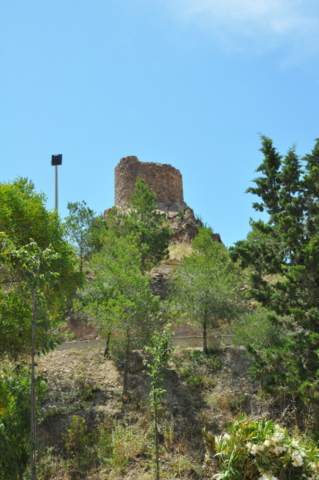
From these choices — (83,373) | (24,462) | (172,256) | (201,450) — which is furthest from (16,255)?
(172,256)

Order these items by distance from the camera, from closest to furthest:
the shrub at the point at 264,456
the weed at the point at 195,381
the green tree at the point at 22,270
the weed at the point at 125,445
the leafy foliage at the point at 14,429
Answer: the shrub at the point at 264,456
the leafy foliage at the point at 14,429
the green tree at the point at 22,270
the weed at the point at 125,445
the weed at the point at 195,381

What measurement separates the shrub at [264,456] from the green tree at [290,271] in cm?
346

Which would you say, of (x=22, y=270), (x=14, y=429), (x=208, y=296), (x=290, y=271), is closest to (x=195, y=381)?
(x=208, y=296)

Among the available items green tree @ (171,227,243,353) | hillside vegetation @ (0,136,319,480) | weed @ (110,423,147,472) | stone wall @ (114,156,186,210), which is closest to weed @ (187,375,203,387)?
hillside vegetation @ (0,136,319,480)

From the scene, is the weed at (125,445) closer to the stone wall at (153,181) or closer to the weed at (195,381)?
the weed at (195,381)

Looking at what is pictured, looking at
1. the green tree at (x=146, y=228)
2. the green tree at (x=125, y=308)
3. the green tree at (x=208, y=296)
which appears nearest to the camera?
the green tree at (x=125, y=308)

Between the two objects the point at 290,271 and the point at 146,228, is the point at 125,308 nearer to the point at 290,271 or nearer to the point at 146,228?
the point at 290,271

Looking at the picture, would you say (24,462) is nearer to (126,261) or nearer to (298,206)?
(126,261)

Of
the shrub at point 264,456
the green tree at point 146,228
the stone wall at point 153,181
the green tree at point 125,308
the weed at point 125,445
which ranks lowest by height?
the weed at point 125,445

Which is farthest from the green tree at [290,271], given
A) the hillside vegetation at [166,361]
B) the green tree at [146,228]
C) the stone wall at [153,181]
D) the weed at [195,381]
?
the stone wall at [153,181]

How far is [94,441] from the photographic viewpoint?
37.1 ft

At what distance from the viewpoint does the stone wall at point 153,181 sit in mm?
35906

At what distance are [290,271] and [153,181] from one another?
82.1 feet

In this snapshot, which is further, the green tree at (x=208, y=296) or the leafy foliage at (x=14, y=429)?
the green tree at (x=208, y=296)
